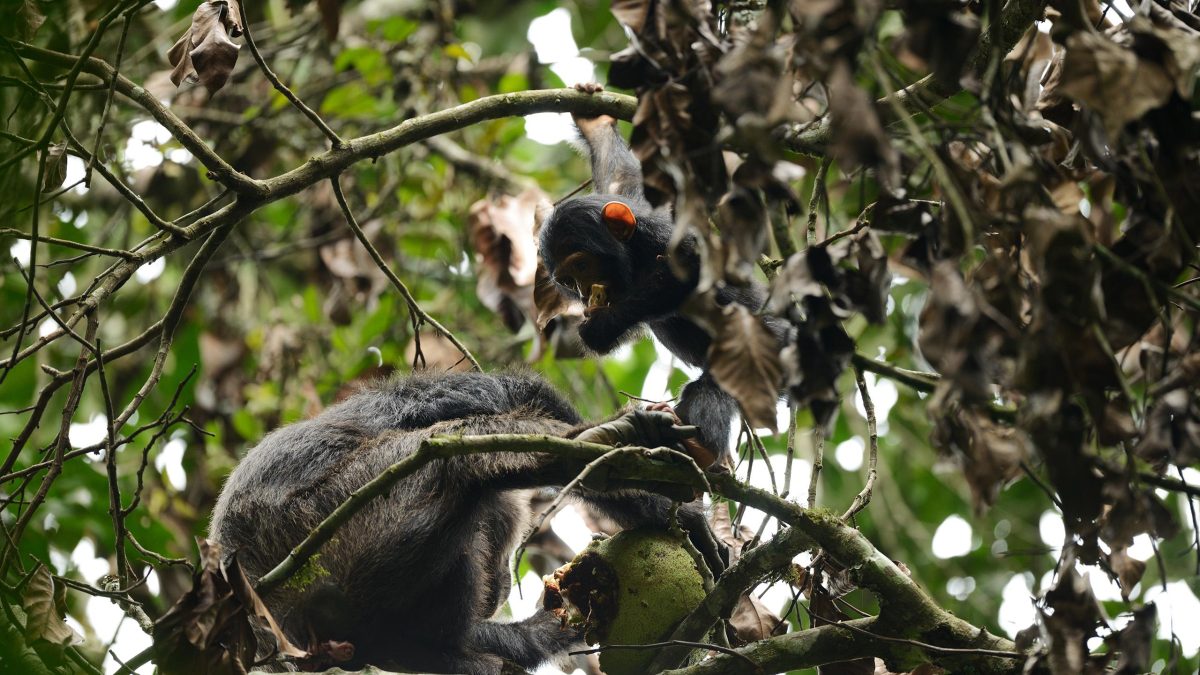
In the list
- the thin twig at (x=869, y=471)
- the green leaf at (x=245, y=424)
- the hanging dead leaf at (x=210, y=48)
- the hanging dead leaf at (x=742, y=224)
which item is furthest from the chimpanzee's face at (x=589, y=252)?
the green leaf at (x=245, y=424)

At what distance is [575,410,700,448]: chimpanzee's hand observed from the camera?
13.0 ft

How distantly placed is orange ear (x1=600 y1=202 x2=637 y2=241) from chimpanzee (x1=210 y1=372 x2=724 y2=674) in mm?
1081

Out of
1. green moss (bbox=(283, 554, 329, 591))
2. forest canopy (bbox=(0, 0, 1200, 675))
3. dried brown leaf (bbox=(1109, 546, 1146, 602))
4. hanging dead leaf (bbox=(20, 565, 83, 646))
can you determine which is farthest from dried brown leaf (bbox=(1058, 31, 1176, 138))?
hanging dead leaf (bbox=(20, 565, 83, 646))

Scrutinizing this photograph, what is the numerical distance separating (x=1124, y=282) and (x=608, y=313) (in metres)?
3.52

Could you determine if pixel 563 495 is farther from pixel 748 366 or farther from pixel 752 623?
Answer: pixel 752 623

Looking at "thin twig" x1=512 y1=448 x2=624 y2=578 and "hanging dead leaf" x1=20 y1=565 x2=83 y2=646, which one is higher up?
"hanging dead leaf" x1=20 y1=565 x2=83 y2=646

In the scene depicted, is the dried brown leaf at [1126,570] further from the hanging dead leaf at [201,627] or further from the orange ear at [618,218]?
the orange ear at [618,218]

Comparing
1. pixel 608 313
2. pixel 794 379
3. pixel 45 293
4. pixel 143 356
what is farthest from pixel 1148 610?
pixel 143 356

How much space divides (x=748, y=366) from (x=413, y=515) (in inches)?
87.3

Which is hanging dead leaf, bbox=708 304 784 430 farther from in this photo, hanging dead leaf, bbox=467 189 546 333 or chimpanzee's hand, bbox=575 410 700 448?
hanging dead leaf, bbox=467 189 546 333

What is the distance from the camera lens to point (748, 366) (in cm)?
247

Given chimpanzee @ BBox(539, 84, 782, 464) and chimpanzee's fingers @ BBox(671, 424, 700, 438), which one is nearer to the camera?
chimpanzee's fingers @ BBox(671, 424, 700, 438)

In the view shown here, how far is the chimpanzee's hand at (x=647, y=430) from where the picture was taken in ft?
13.0

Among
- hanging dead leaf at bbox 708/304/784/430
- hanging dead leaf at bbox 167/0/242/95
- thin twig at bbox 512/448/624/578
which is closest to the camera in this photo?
hanging dead leaf at bbox 708/304/784/430
